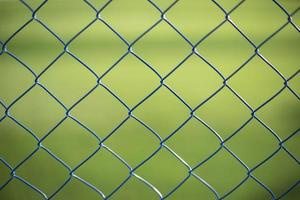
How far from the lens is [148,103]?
347 cm

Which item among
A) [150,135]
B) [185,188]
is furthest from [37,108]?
[185,188]

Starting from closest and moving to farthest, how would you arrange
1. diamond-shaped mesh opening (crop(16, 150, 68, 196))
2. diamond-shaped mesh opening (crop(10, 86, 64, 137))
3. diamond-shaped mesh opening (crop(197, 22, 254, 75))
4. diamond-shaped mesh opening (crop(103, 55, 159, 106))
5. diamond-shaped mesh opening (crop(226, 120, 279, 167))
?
1. diamond-shaped mesh opening (crop(16, 150, 68, 196))
2. diamond-shaped mesh opening (crop(226, 120, 279, 167))
3. diamond-shaped mesh opening (crop(10, 86, 64, 137))
4. diamond-shaped mesh opening (crop(103, 55, 159, 106))
5. diamond-shaped mesh opening (crop(197, 22, 254, 75))

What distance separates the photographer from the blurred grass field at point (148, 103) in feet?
8.92

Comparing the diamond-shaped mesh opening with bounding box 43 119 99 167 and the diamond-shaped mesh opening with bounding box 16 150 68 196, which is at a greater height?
the diamond-shaped mesh opening with bounding box 43 119 99 167

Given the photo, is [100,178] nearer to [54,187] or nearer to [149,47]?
[54,187]

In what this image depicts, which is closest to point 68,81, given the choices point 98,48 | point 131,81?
point 131,81

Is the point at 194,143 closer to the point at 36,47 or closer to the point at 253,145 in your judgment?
the point at 253,145

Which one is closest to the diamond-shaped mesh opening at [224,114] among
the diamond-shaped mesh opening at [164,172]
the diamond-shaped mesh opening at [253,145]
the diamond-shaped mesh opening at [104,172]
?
the diamond-shaped mesh opening at [253,145]

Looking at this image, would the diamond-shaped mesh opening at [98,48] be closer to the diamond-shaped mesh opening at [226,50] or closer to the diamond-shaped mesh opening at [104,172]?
the diamond-shaped mesh opening at [226,50]

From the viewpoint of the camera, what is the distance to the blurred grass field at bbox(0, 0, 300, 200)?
2.72m

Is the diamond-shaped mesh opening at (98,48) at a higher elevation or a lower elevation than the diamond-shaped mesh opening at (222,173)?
higher

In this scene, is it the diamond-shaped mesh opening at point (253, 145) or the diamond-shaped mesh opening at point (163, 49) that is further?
the diamond-shaped mesh opening at point (163, 49)

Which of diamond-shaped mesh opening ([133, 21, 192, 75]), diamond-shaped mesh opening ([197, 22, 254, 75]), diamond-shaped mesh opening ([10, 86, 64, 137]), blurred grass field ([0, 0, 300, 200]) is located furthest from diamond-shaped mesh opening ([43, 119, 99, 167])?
diamond-shaped mesh opening ([197, 22, 254, 75])

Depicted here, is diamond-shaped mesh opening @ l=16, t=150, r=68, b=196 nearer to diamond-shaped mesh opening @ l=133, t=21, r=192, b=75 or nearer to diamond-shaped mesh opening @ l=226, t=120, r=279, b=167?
diamond-shaped mesh opening @ l=226, t=120, r=279, b=167
